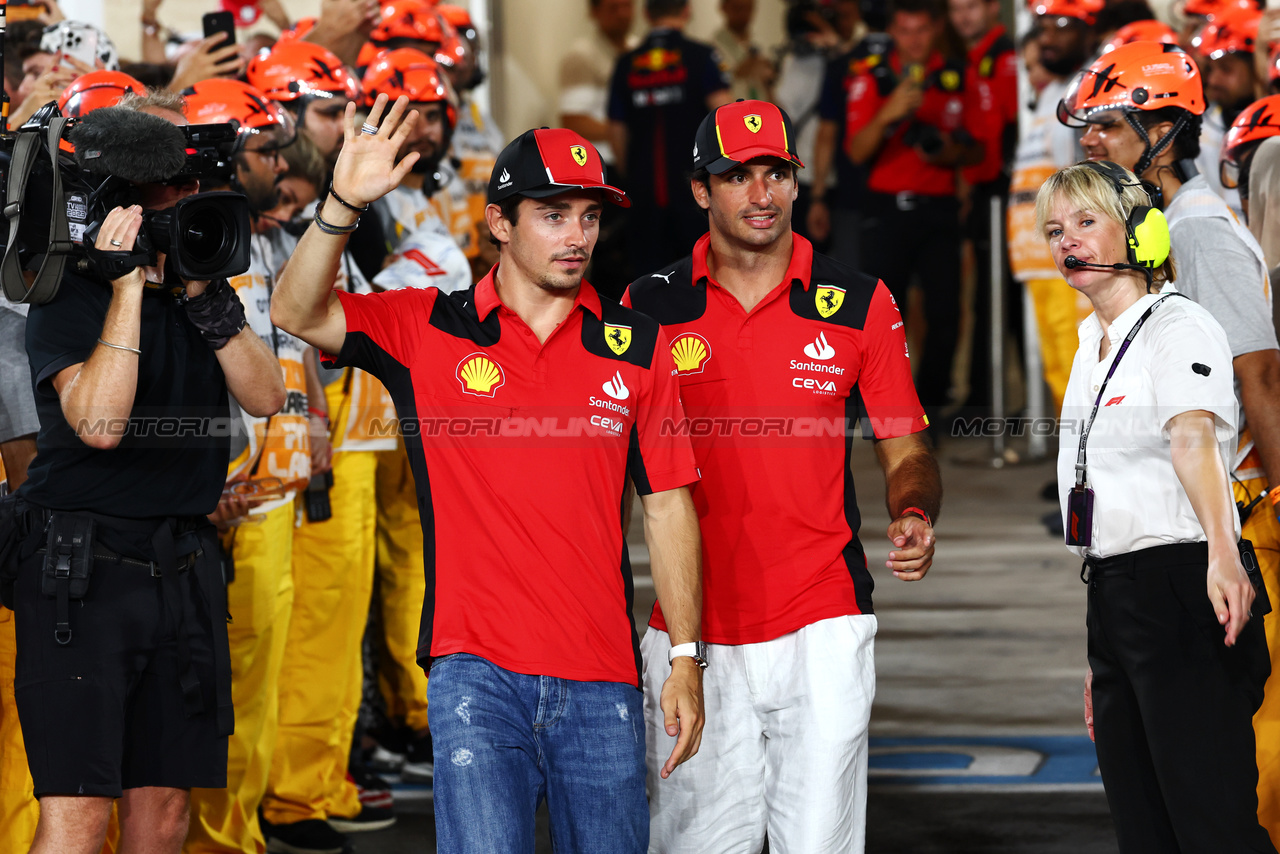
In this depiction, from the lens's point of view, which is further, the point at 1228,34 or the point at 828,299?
the point at 1228,34

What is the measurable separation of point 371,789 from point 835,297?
2898 millimetres

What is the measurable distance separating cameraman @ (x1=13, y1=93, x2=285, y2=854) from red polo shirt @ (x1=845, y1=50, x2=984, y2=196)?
27.2 feet

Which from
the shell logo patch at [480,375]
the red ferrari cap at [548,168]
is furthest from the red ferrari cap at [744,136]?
the shell logo patch at [480,375]

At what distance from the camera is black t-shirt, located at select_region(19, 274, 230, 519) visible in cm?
363

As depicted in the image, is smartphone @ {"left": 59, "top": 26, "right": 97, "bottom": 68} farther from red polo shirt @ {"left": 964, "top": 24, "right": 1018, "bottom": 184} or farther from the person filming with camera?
red polo shirt @ {"left": 964, "top": 24, "right": 1018, "bottom": 184}

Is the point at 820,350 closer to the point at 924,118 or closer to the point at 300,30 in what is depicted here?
the point at 300,30

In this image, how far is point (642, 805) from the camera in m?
3.48

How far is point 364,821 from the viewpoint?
5500 millimetres

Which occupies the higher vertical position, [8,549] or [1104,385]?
[1104,385]

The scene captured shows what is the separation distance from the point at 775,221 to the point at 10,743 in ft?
8.59

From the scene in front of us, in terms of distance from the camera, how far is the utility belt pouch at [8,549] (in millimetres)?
3682

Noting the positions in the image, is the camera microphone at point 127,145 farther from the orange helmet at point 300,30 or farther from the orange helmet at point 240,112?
the orange helmet at point 300,30

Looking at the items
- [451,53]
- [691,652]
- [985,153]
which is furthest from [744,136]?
[985,153]

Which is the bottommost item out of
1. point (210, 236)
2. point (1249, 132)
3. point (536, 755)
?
point (536, 755)
